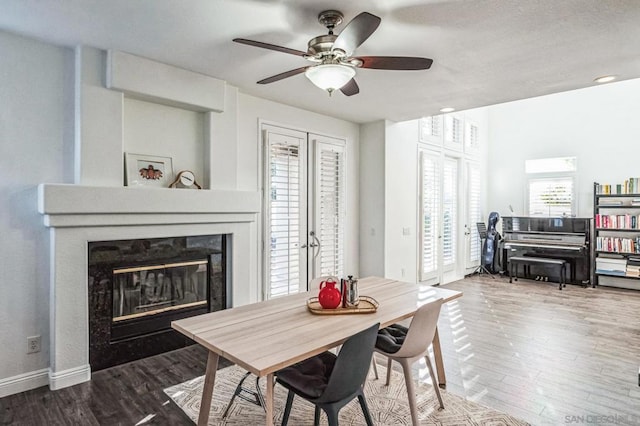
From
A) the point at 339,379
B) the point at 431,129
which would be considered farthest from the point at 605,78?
the point at 339,379

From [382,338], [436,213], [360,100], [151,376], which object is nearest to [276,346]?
[382,338]

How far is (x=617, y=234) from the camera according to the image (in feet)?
20.6

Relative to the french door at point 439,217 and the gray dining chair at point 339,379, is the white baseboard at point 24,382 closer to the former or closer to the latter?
the gray dining chair at point 339,379

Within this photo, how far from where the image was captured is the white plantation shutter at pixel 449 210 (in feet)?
21.1

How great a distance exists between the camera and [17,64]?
266 cm

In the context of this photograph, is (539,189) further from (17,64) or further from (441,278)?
(17,64)

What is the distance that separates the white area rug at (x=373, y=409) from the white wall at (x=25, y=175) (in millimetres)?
1181

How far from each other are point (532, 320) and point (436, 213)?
7.57 ft

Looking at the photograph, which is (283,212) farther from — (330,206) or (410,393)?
(410,393)

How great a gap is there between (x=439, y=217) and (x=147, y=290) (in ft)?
15.7

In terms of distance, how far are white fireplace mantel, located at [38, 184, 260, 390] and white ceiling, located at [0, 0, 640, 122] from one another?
1139mm

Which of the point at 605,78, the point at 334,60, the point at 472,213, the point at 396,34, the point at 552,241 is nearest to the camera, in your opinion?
the point at 334,60

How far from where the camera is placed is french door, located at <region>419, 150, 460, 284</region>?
5887 mm

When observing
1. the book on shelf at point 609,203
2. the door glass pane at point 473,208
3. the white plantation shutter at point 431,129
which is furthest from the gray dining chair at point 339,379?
the book on shelf at point 609,203
